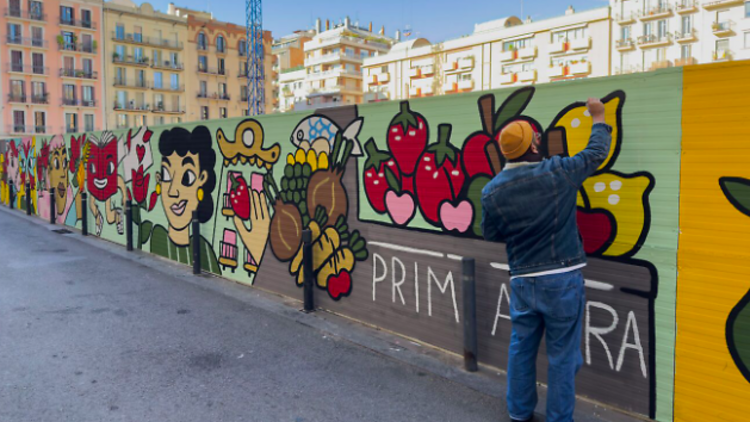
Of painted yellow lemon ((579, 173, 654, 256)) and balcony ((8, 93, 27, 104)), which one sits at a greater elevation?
balcony ((8, 93, 27, 104))

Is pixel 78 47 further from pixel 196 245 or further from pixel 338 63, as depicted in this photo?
pixel 196 245

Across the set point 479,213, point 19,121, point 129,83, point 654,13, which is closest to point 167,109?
point 129,83

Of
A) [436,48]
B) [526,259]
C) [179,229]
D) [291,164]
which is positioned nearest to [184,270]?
[179,229]

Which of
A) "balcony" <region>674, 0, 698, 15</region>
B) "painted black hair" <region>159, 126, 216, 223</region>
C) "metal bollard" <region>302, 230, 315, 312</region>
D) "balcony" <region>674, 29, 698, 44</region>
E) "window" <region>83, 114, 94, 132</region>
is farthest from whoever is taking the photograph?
"balcony" <region>674, 0, 698, 15</region>

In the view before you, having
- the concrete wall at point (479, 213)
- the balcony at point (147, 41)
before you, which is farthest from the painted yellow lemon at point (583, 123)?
the balcony at point (147, 41)

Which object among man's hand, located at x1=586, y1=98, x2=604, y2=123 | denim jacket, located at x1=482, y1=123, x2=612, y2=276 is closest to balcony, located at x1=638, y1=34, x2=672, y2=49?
man's hand, located at x1=586, y1=98, x2=604, y2=123

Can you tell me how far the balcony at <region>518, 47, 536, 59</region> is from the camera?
79.8 meters

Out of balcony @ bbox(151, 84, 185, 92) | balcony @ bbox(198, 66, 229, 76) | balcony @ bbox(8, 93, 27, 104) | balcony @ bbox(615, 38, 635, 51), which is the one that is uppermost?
balcony @ bbox(615, 38, 635, 51)

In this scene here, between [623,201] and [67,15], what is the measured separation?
7735 centimetres

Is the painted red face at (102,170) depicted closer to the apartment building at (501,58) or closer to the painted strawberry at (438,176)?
the painted strawberry at (438,176)

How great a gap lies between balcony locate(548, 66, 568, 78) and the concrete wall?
74.3 meters

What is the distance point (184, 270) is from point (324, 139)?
13.6ft

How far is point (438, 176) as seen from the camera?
5.16 meters

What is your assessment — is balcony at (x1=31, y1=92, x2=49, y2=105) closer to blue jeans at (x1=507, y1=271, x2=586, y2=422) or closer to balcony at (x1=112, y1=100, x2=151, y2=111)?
balcony at (x1=112, y1=100, x2=151, y2=111)
